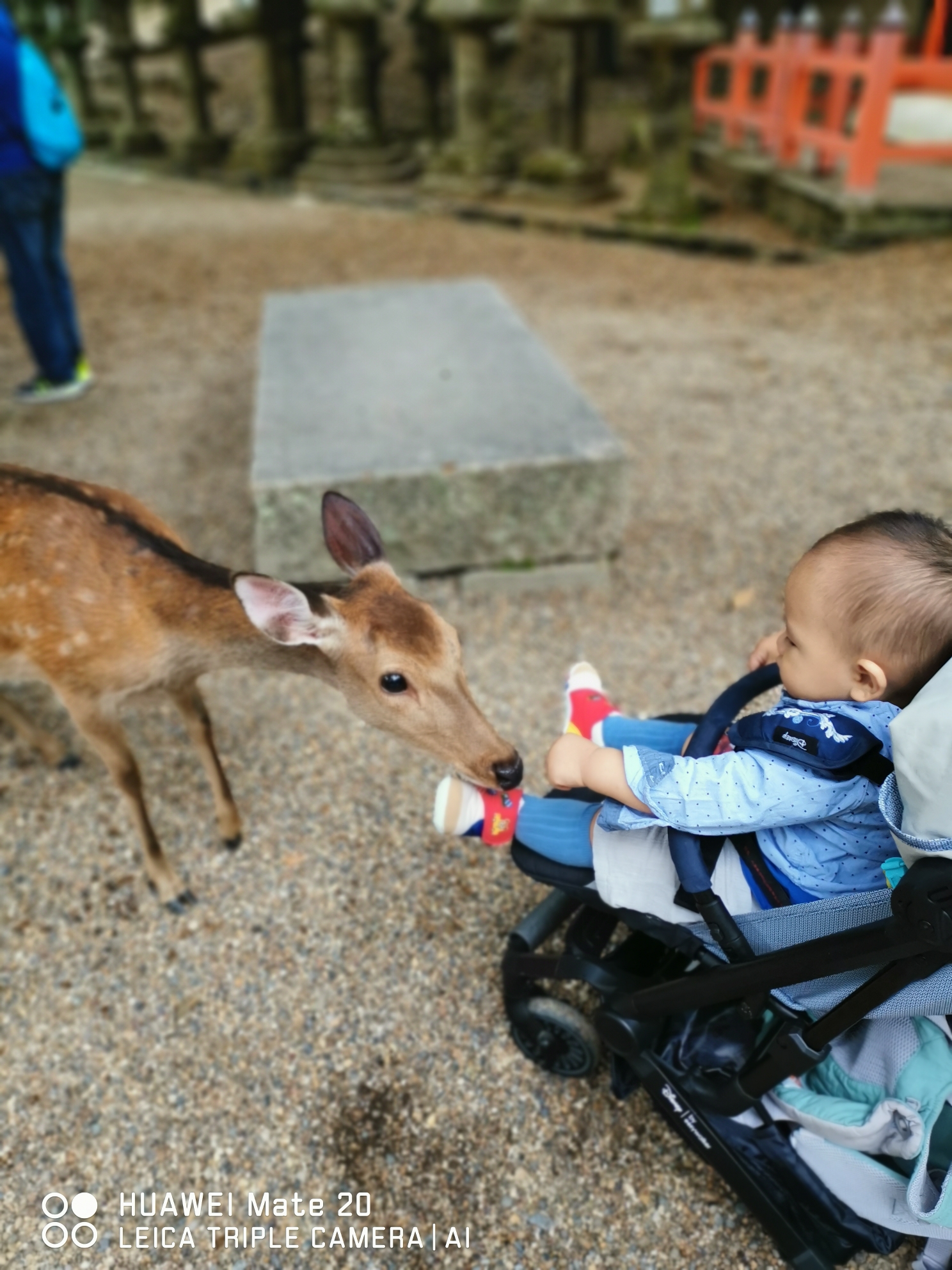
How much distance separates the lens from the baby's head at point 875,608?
4.81 feet

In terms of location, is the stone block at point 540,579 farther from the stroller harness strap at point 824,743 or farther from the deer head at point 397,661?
the stroller harness strap at point 824,743

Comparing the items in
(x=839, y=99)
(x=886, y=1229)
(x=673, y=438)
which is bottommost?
(x=673, y=438)

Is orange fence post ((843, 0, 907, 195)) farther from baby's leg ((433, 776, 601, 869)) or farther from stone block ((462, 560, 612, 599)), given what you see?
baby's leg ((433, 776, 601, 869))

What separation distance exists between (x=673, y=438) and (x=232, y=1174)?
14.1ft

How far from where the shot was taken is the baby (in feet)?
4.87

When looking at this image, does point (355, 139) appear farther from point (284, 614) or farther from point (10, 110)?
point (284, 614)

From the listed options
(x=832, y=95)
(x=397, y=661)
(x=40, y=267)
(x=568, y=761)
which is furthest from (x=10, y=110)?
(x=832, y=95)

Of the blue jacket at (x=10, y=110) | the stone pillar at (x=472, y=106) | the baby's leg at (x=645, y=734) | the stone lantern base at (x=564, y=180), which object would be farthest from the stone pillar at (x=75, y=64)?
the baby's leg at (x=645, y=734)

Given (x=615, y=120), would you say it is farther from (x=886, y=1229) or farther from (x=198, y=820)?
(x=886, y=1229)

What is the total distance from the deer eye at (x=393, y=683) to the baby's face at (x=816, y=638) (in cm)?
78

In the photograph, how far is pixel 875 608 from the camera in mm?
1485

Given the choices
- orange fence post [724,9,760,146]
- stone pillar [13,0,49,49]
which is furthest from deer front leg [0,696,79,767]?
stone pillar [13,0,49,49]

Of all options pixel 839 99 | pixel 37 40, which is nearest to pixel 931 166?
pixel 839 99

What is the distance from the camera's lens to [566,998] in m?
2.28
